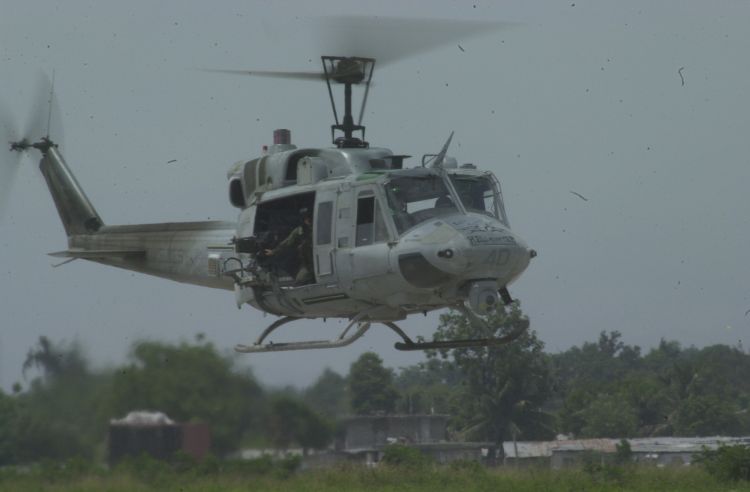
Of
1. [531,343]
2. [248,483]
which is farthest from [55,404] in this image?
[531,343]

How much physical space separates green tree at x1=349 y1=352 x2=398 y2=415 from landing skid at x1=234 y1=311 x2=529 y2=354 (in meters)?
4.72

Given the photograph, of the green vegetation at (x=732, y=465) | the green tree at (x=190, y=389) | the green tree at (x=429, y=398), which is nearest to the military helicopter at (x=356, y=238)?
the green tree at (x=190, y=389)

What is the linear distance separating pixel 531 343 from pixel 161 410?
18240 millimetres

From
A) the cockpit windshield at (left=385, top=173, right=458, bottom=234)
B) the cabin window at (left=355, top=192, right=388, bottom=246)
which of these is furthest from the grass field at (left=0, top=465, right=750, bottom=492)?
the cockpit windshield at (left=385, top=173, right=458, bottom=234)

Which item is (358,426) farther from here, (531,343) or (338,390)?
(531,343)

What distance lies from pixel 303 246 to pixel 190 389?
326cm

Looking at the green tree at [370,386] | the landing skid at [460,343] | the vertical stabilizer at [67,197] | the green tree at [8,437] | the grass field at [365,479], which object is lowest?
the grass field at [365,479]

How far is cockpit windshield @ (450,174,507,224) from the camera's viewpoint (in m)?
17.6

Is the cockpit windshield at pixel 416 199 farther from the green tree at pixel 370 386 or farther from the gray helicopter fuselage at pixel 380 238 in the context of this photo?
the green tree at pixel 370 386

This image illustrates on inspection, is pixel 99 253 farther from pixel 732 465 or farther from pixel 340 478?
pixel 732 465

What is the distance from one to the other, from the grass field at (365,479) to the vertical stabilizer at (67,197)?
498 centimetres

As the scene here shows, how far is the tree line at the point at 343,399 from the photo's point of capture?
799 inches

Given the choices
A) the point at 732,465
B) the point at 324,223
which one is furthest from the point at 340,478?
the point at 732,465

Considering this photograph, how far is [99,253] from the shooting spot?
Answer: 73.9ft
